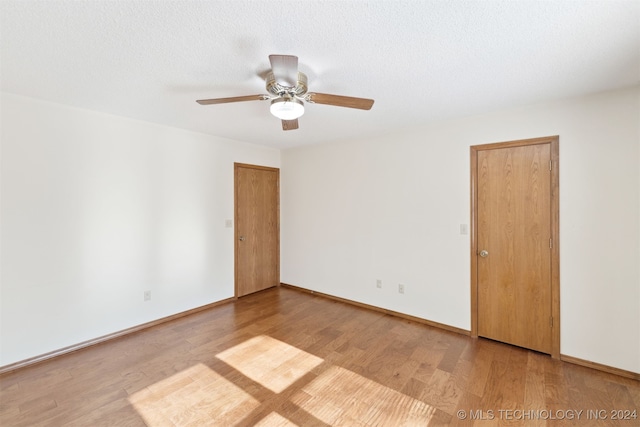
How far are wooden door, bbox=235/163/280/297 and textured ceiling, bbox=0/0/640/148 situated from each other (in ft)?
5.87

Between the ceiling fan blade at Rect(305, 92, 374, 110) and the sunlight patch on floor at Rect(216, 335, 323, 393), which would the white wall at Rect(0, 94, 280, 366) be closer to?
the sunlight patch on floor at Rect(216, 335, 323, 393)

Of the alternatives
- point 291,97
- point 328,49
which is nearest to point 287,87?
point 291,97

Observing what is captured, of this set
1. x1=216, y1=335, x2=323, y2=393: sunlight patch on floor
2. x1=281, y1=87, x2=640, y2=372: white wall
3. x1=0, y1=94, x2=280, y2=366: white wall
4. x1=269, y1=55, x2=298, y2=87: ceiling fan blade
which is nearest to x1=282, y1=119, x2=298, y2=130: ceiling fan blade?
x1=269, y1=55, x2=298, y2=87: ceiling fan blade

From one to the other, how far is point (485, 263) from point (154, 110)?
12.0 ft

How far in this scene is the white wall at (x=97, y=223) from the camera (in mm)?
2352

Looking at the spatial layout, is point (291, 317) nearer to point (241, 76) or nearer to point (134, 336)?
point (134, 336)

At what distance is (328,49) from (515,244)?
97.8 inches

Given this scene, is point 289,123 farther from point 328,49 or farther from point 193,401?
point 193,401

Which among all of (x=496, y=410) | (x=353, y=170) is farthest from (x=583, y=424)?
(x=353, y=170)

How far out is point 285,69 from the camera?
1599 millimetres

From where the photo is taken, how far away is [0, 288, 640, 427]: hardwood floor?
1.83 meters

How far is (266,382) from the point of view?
2.17 meters

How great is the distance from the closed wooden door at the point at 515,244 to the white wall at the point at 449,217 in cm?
11

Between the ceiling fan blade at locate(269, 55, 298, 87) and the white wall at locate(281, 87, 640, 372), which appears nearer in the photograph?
the ceiling fan blade at locate(269, 55, 298, 87)
